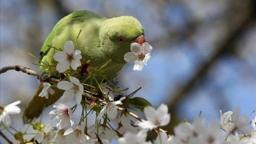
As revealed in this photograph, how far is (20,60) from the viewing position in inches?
264

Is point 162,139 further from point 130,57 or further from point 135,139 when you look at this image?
point 130,57

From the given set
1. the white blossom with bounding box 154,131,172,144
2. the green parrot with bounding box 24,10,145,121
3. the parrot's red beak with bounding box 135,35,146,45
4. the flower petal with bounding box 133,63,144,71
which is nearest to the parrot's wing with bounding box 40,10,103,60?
the green parrot with bounding box 24,10,145,121

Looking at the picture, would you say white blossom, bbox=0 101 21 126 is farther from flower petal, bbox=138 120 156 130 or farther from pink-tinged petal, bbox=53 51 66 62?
flower petal, bbox=138 120 156 130

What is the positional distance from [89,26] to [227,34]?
11.8 feet

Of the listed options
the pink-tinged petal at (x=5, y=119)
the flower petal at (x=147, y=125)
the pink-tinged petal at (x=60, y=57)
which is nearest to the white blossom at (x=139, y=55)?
the pink-tinged petal at (x=60, y=57)

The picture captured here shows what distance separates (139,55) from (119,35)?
0.20 meters

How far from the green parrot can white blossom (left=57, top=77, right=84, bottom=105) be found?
0.33ft

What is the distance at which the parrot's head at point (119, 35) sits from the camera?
1979 millimetres

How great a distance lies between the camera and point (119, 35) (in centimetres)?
204

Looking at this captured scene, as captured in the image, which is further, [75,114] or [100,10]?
[100,10]

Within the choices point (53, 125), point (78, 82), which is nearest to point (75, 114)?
point (53, 125)

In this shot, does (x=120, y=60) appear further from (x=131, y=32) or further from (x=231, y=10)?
(x=231, y=10)

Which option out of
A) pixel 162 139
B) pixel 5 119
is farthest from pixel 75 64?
pixel 162 139

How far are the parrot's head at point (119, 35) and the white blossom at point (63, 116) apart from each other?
14.3 inches
